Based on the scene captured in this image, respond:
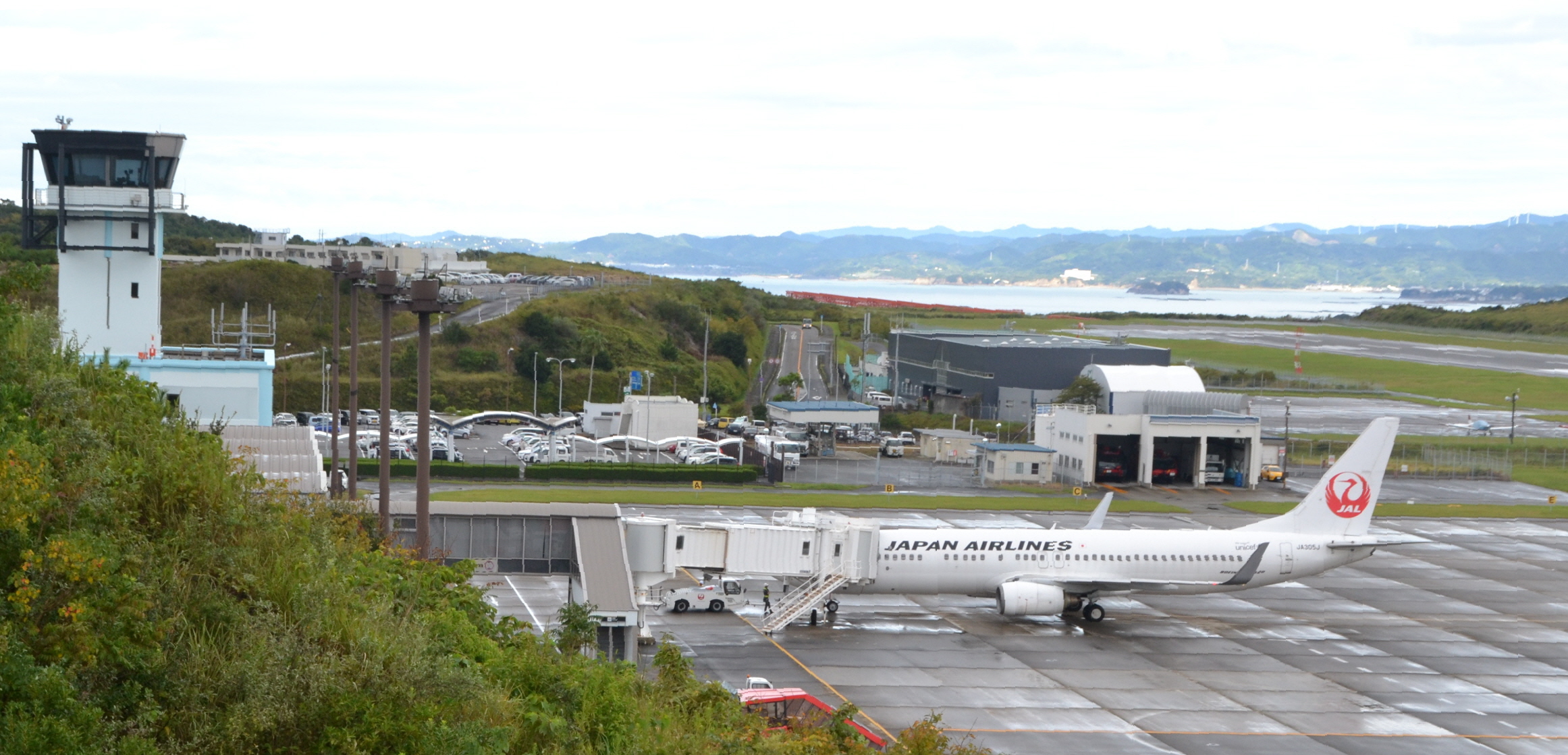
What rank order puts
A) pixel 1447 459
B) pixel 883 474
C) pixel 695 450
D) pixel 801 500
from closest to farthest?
pixel 801 500
pixel 883 474
pixel 695 450
pixel 1447 459

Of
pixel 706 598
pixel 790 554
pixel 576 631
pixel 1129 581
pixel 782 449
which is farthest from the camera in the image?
pixel 782 449

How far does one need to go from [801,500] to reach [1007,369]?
153 ft

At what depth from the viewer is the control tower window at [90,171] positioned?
5584cm

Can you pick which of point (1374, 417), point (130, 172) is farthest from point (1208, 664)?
point (1374, 417)

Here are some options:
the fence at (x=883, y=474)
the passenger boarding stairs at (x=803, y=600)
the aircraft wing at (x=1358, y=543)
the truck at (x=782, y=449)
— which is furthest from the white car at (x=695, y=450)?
the aircraft wing at (x=1358, y=543)

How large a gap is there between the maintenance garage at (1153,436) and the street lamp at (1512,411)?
2907cm

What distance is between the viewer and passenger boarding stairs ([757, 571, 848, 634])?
4850cm

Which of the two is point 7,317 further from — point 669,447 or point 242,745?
point 669,447

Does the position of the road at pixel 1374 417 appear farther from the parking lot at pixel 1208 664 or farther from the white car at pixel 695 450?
the parking lot at pixel 1208 664

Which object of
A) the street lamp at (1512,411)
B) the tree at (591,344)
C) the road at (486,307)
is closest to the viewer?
the street lamp at (1512,411)

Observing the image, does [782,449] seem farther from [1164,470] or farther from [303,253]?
[303,253]

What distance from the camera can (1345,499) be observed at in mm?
53250

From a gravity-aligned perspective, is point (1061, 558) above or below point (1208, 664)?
above

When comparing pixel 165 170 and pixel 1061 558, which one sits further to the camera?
pixel 165 170
